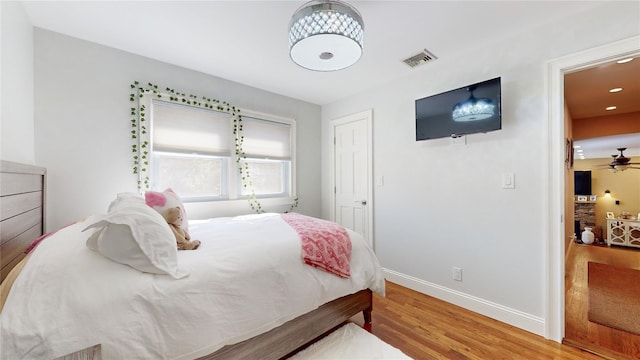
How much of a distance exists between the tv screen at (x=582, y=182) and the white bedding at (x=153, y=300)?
8729 millimetres

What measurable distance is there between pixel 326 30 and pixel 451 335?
94.4 inches

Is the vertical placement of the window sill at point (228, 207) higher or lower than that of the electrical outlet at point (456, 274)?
higher

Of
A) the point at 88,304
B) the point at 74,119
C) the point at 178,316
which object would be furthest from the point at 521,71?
the point at 74,119

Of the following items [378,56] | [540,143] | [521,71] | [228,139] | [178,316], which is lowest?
[178,316]

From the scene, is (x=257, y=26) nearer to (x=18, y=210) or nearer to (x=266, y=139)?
(x=266, y=139)

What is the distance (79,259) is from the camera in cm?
102

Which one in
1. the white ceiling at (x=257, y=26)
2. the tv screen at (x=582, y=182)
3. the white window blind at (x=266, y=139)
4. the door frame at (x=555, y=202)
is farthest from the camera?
the tv screen at (x=582, y=182)

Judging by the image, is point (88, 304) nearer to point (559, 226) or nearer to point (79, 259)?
point (79, 259)

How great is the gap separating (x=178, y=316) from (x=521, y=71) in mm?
2988

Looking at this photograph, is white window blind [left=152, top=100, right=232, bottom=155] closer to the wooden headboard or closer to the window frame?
the window frame

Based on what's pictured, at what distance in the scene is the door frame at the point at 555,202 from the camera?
1862 millimetres

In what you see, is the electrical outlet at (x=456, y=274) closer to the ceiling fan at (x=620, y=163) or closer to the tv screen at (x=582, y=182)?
the ceiling fan at (x=620, y=163)

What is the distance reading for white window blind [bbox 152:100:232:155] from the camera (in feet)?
8.40

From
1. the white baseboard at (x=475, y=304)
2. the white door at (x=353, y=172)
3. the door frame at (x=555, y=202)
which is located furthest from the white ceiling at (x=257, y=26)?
the white baseboard at (x=475, y=304)
